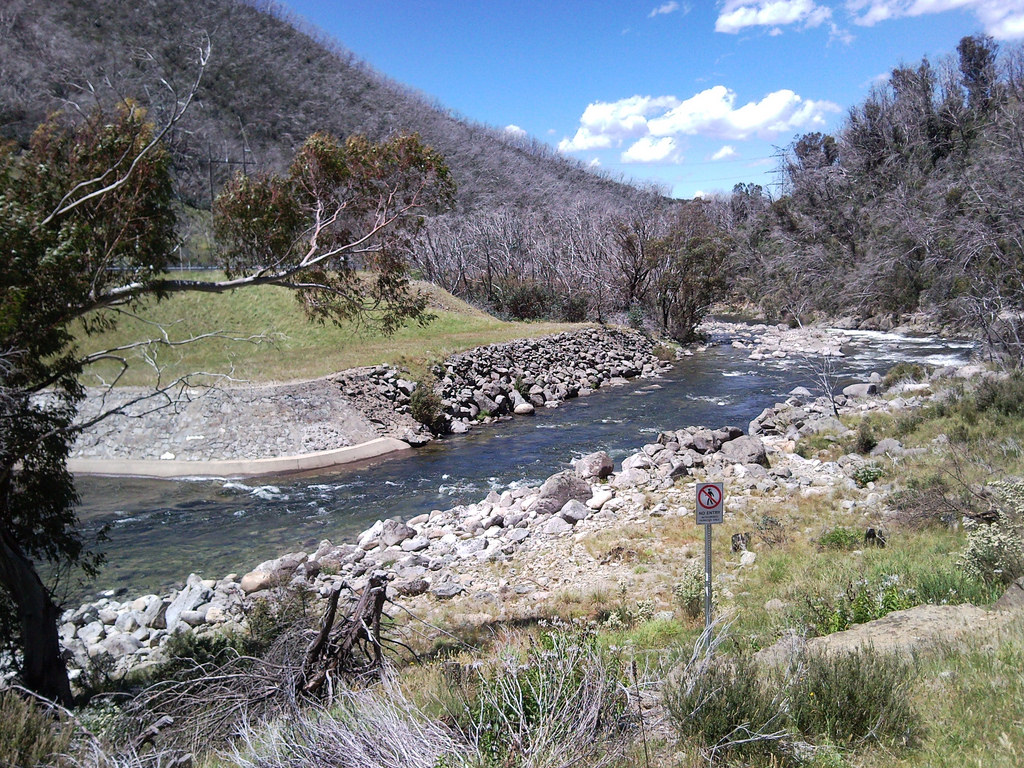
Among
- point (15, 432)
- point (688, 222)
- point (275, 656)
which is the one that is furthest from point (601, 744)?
point (688, 222)

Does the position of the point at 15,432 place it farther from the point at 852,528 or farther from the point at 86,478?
the point at 86,478

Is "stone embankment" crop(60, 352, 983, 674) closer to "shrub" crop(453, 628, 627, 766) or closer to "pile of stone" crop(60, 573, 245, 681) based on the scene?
"pile of stone" crop(60, 573, 245, 681)

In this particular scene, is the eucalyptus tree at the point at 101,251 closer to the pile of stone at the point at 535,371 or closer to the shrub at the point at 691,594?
the shrub at the point at 691,594

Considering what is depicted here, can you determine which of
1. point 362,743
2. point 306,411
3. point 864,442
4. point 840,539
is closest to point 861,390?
point 864,442

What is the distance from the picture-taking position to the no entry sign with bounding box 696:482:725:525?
6973 mm

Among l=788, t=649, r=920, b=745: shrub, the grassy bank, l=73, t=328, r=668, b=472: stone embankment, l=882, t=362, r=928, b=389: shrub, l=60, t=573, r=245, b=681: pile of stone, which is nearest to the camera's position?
the grassy bank

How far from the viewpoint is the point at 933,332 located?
3703 centimetres

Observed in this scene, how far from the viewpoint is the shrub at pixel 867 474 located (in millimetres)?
13102

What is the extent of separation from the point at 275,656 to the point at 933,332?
40.1 meters

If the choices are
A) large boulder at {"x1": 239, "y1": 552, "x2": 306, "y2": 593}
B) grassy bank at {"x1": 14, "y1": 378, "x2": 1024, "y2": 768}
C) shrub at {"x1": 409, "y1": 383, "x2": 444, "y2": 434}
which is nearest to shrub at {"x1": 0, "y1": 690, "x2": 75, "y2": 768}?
grassy bank at {"x1": 14, "y1": 378, "x2": 1024, "y2": 768}

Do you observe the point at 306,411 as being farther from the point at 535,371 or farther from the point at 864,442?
the point at 864,442

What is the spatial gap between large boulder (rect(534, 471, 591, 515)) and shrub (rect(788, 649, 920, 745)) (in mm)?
9438

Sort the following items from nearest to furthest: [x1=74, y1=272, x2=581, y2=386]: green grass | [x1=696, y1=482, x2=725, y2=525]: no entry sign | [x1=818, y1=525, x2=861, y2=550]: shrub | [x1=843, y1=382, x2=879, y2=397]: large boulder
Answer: [x1=696, y1=482, x2=725, y2=525]: no entry sign
[x1=818, y1=525, x2=861, y2=550]: shrub
[x1=843, y1=382, x2=879, y2=397]: large boulder
[x1=74, y1=272, x2=581, y2=386]: green grass

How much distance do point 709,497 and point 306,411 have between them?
54.5ft
